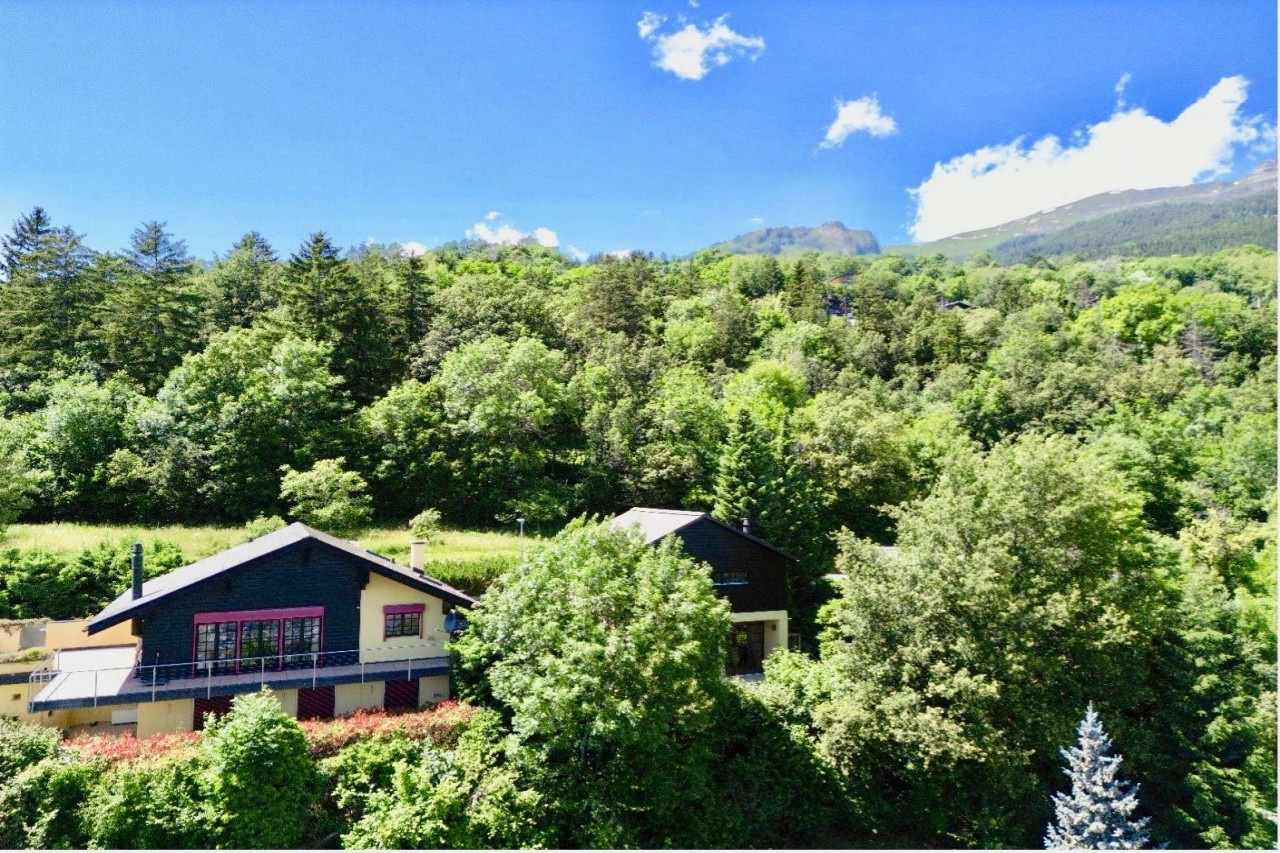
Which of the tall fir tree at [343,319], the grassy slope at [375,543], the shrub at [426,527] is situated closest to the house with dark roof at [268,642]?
the grassy slope at [375,543]

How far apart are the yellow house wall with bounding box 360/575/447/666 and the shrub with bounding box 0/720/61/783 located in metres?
6.51

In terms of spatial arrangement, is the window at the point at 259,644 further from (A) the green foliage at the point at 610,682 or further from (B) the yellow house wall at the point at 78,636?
(A) the green foliage at the point at 610,682

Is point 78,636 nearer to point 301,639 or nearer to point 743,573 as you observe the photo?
point 301,639

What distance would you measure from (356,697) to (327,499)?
1155 cm

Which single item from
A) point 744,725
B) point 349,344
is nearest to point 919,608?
point 744,725

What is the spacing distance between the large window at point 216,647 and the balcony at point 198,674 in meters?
0.05

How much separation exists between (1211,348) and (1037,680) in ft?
178

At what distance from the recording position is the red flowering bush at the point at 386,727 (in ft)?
52.0

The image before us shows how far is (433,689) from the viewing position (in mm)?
19547

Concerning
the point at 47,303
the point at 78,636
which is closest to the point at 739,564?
the point at 78,636

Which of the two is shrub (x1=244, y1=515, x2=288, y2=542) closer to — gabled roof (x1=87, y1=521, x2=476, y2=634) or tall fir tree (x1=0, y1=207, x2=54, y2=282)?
Result: gabled roof (x1=87, y1=521, x2=476, y2=634)

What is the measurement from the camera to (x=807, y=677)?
787 inches

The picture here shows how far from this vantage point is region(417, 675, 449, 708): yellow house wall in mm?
19438

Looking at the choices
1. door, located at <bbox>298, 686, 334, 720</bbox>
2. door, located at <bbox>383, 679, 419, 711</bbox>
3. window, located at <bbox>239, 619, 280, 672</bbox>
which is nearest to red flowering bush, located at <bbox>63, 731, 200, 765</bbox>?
window, located at <bbox>239, 619, 280, 672</bbox>
